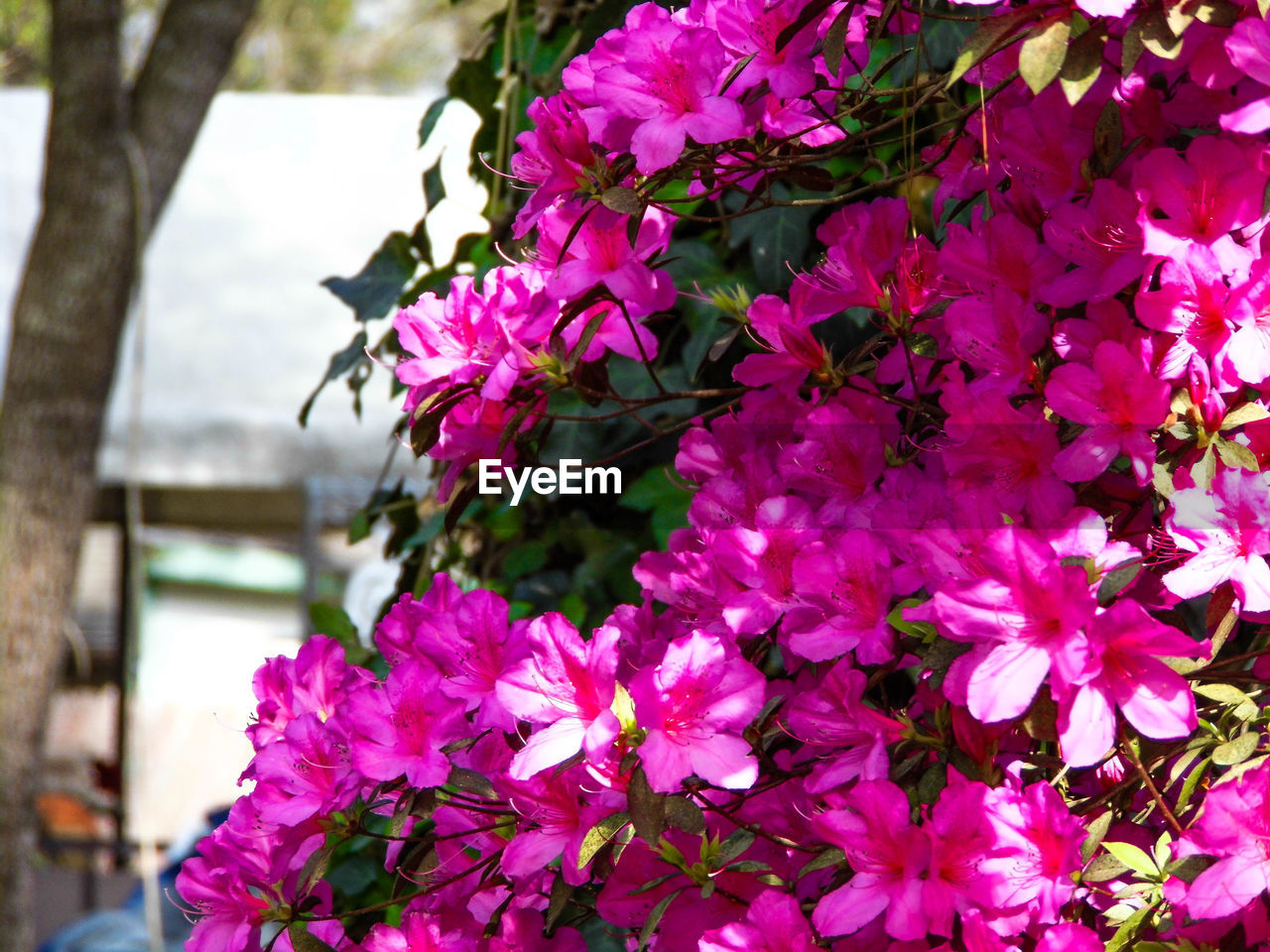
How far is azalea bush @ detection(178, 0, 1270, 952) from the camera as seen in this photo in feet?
1.59

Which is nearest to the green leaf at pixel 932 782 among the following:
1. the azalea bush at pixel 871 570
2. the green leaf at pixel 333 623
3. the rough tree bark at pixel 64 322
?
the azalea bush at pixel 871 570

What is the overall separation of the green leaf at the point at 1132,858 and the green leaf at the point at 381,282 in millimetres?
825

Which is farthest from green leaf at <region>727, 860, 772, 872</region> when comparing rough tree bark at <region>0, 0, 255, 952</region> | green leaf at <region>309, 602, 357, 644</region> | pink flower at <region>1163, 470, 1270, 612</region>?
rough tree bark at <region>0, 0, 255, 952</region>

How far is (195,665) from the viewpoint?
13.1ft

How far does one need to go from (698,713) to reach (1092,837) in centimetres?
17

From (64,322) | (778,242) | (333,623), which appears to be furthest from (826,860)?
(64,322)

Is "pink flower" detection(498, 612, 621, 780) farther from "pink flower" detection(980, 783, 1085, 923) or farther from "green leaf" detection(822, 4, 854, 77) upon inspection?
"green leaf" detection(822, 4, 854, 77)

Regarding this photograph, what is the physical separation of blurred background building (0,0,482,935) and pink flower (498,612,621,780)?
35.5 inches

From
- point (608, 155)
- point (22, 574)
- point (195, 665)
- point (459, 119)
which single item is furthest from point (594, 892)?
point (195, 665)

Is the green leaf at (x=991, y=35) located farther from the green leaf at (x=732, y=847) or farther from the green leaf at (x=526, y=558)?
the green leaf at (x=526, y=558)

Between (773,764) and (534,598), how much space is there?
0.49m

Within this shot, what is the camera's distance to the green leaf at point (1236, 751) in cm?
49

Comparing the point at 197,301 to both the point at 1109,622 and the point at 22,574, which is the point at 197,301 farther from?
the point at 1109,622

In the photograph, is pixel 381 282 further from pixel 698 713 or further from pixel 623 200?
pixel 698 713
